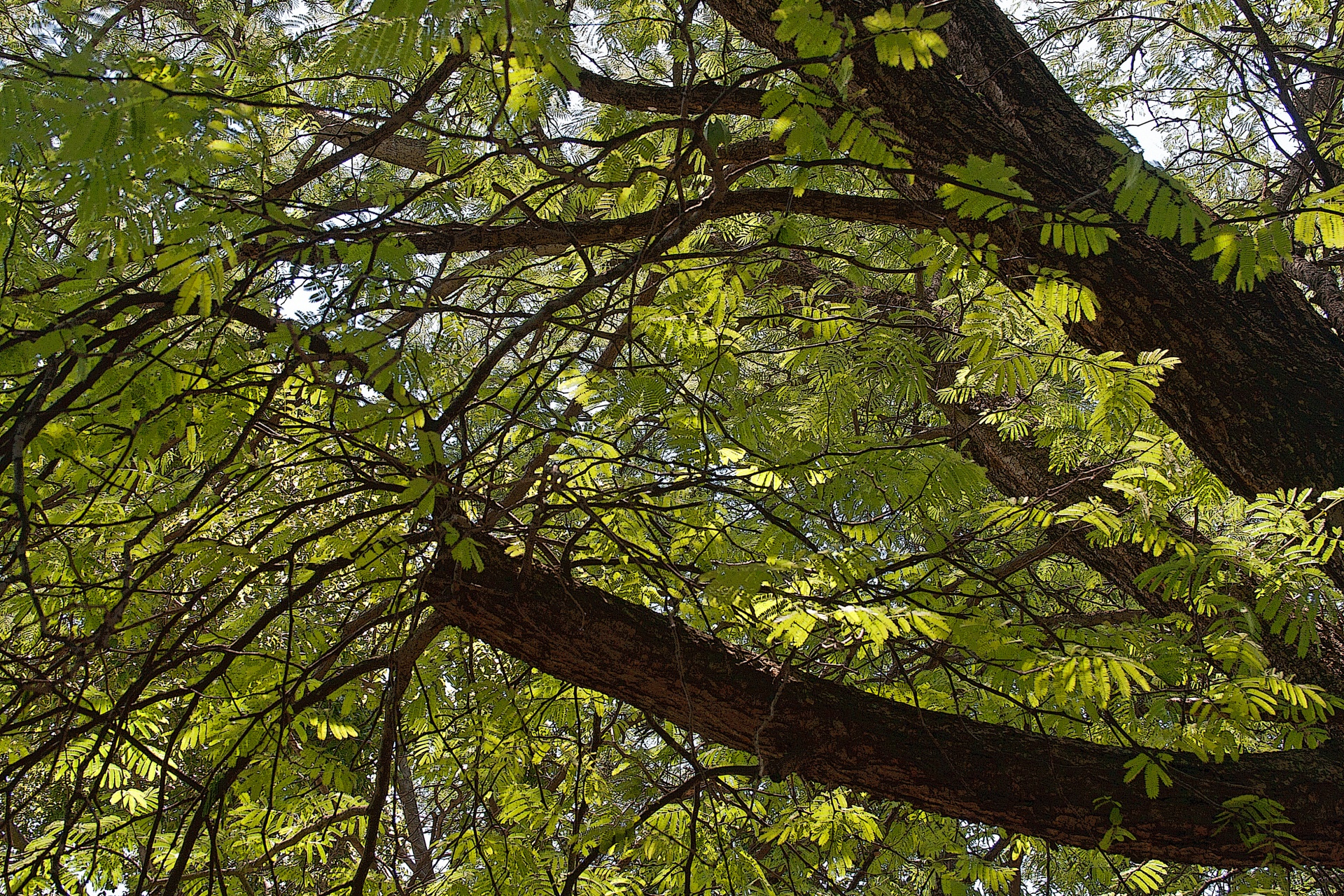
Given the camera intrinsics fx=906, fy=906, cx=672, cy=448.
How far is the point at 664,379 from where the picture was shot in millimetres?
2902

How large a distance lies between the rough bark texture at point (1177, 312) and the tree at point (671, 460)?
14mm

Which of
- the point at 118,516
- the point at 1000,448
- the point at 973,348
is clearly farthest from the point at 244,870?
the point at 1000,448

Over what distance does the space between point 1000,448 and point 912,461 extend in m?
1.71

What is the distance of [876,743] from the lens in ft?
9.27

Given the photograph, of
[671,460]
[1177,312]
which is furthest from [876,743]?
[1177,312]

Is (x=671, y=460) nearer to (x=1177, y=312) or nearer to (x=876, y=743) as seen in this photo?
(x=876, y=743)

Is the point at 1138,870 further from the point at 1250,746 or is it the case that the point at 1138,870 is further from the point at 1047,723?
the point at 1250,746

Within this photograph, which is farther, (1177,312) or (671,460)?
(671,460)

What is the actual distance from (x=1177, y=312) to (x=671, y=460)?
5.69 ft

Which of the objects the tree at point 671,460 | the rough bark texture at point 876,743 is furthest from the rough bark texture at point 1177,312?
the rough bark texture at point 876,743

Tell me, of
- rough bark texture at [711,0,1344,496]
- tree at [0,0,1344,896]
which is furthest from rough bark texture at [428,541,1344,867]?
rough bark texture at [711,0,1344,496]

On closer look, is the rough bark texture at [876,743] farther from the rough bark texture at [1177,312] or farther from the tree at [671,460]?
the rough bark texture at [1177,312]

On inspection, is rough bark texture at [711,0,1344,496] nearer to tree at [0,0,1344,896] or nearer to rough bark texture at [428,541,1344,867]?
tree at [0,0,1344,896]

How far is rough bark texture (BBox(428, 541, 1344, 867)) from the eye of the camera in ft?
8.97
